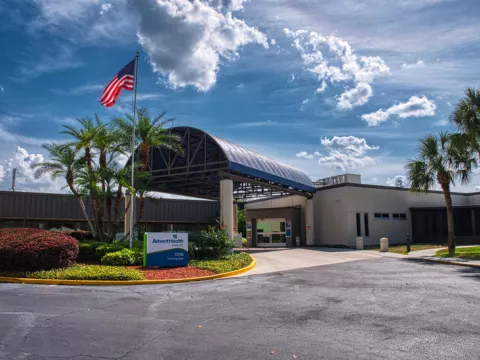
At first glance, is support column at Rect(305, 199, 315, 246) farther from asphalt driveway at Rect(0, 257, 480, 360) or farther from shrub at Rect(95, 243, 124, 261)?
asphalt driveway at Rect(0, 257, 480, 360)

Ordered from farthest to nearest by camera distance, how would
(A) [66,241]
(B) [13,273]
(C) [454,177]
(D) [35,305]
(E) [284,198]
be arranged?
(E) [284,198], (C) [454,177], (A) [66,241], (B) [13,273], (D) [35,305]

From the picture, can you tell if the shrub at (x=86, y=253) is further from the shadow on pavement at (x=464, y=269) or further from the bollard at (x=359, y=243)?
the bollard at (x=359, y=243)

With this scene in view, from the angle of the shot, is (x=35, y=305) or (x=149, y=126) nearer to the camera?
(x=35, y=305)

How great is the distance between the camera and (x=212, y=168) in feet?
80.4

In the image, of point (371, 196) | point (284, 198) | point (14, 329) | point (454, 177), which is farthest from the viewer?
point (284, 198)

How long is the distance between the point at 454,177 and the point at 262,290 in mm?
16474

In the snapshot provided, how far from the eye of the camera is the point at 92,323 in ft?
23.9

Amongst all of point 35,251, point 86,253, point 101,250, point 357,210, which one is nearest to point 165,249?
point 101,250

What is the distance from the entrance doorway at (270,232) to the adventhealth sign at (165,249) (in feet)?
56.7

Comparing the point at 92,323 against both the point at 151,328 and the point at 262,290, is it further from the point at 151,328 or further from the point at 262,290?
the point at 262,290

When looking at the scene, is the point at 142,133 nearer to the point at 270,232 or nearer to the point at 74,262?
the point at 74,262

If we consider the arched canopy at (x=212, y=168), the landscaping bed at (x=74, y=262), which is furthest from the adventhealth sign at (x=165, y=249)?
the arched canopy at (x=212, y=168)

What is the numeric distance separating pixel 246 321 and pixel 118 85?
47.3 feet

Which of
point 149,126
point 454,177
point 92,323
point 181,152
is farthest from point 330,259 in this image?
point 92,323
